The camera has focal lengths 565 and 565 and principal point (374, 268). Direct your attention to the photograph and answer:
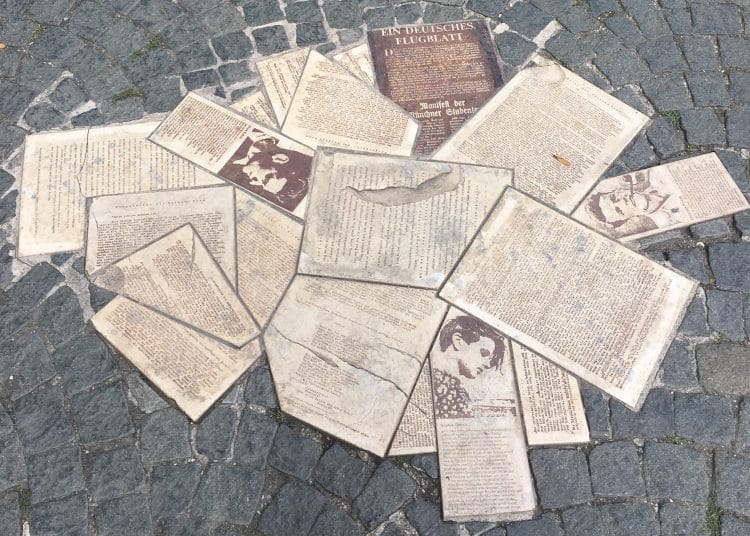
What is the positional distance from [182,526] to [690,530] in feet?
8.45

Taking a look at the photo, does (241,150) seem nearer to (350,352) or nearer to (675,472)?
(350,352)

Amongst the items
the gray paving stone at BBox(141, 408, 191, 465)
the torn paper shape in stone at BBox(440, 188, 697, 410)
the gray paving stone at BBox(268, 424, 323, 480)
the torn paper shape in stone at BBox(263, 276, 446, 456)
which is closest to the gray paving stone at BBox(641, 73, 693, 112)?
the torn paper shape in stone at BBox(440, 188, 697, 410)

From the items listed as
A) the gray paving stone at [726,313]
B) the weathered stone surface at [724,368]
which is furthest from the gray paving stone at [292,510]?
the gray paving stone at [726,313]

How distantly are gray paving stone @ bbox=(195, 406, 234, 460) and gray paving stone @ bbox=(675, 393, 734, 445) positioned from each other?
2.41 meters

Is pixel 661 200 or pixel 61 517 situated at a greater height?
→ pixel 661 200

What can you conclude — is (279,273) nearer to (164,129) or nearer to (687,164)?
(164,129)

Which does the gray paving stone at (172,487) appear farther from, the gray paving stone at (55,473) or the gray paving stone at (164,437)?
the gray paving stone at (55,473)

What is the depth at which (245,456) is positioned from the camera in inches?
118

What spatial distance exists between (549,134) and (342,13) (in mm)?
1764

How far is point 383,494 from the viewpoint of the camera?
292 cm

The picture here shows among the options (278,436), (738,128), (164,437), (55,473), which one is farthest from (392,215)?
(738,128)

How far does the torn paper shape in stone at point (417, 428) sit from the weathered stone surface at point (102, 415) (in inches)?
56.3

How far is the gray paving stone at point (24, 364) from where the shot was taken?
310 centimetres

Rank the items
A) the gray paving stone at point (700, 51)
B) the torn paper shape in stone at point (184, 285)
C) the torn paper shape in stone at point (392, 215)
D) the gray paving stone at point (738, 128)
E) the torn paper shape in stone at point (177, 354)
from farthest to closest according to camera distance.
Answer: the gray paving stone at point (700, 51)
the gray paving stone at point (738, 128)
the torn paper shape in stone at point (392, 215)
the torn paper shape in stone at point (184, 285)
the torn paper shape in stone at point (177, 354)
